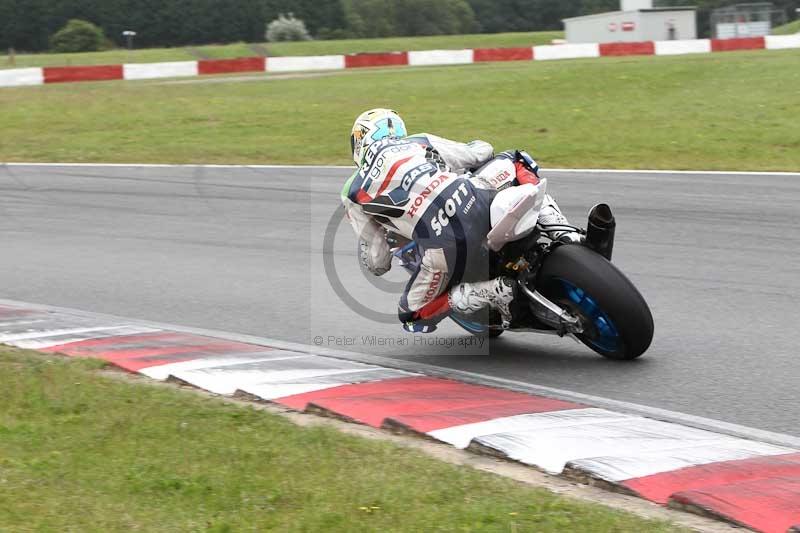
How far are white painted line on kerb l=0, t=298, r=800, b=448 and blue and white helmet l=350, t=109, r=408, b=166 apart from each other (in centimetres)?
119

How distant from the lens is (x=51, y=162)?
606 inches

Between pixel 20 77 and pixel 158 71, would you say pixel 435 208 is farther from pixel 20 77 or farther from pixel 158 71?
pixel 158 71

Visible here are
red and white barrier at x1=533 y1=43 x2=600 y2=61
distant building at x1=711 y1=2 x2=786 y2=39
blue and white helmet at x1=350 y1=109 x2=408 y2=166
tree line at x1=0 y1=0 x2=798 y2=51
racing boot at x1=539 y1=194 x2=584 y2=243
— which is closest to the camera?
racing boot at x1=539 y1=194 x2=584 y2=243

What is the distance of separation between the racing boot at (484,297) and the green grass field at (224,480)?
4.68 feet

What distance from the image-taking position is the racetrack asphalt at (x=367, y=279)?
5.66 meters

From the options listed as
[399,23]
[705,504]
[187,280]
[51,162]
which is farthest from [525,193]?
[399,23]

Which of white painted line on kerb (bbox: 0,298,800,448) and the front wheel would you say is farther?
the front wheel

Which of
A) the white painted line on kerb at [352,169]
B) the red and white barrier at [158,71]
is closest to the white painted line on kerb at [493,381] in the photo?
the white painted line on kerb at [352,169]

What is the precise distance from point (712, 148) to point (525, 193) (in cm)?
969

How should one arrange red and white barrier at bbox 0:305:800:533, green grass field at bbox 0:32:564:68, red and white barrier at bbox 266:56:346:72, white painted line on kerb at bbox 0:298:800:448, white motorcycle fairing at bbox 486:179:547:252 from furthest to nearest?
green grass field at bbox 0:32:564:68 → red and white barrier at bbox 266:56:346:72 → white motorcycle fairing at bbox 486:179:547:252 → white painted line on kerb at bbox 0:298:800:448 → red and white barrier at bbox 0:305:800:533

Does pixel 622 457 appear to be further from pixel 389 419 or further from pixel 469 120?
pixel 469 120

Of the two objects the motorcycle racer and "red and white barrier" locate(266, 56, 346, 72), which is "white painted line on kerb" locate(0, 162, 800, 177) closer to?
the motorcycle racer

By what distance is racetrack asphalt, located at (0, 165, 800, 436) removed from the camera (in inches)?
223

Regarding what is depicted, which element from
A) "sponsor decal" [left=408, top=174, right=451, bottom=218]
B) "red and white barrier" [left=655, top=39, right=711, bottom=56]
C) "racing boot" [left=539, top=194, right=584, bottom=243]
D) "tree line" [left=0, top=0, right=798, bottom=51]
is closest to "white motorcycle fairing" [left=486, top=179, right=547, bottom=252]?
"racing boot" [left=539, top=194, right=584, bottom=243]
